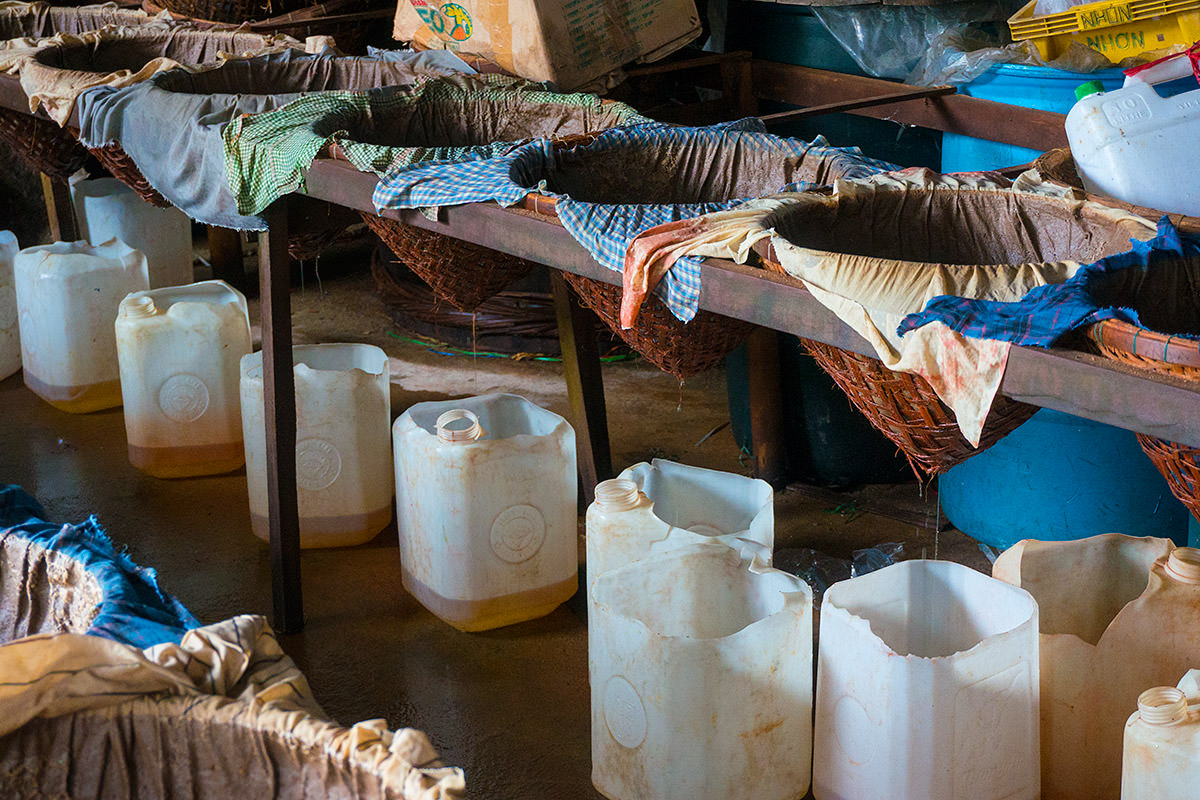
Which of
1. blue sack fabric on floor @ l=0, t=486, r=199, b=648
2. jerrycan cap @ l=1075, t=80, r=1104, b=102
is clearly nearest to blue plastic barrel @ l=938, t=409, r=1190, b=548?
jerrycan cap @ l=1075, t=80, r=1104, b=102

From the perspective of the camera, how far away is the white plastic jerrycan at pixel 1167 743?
1857 mm

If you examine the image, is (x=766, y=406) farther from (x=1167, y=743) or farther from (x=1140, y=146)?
(x=1167, y=743)

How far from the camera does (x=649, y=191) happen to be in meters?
2.85

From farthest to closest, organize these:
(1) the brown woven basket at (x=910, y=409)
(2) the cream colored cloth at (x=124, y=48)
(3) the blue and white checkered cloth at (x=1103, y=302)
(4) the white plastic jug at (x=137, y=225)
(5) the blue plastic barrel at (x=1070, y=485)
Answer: (4) the white plastic jug at (x=137, y=225), (2) the cream colored cloth at (x=124, y=48), (5) the blue plastic barrel at (x=1070, y=485), (1) the brown woven basket at (x=910, y=409), (3) the blue and white checkered cloth at (x=1103, y=302)

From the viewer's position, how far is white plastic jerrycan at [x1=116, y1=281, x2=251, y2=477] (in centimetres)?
374

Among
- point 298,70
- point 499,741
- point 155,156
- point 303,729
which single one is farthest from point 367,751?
point 298,70

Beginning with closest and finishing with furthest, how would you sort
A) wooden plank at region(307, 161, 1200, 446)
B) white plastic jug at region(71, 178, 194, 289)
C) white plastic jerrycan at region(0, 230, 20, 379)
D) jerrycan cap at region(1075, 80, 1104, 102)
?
wooden plank at region(307, 161, 1200, 446), jerrycan cap at region(1075, 80, 1104, 102), white plastic jerrycan at region(0, 230, 20, 379), white plastic jug at region(71, 178, 194, 289)

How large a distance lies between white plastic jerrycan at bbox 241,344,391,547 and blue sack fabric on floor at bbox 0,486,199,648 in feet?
4.43

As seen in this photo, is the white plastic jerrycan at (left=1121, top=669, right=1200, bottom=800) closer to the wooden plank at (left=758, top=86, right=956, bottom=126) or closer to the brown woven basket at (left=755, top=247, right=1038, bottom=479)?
the brown woven basket at (left=755, top=247, right=1038, bottom=479)

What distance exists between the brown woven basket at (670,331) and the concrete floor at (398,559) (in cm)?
86

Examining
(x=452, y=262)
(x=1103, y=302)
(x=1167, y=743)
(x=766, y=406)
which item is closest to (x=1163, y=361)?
(x=1103, y=302)

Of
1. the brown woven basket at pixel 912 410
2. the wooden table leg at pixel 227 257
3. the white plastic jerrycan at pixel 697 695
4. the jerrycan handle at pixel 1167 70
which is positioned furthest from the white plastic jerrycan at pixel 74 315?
the jerrycan handle at pixel 1167 70

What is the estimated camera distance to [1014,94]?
125 inches

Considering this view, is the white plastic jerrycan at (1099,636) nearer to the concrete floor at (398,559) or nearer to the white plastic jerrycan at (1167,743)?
the white plastic jerrycan at (1167,743)
